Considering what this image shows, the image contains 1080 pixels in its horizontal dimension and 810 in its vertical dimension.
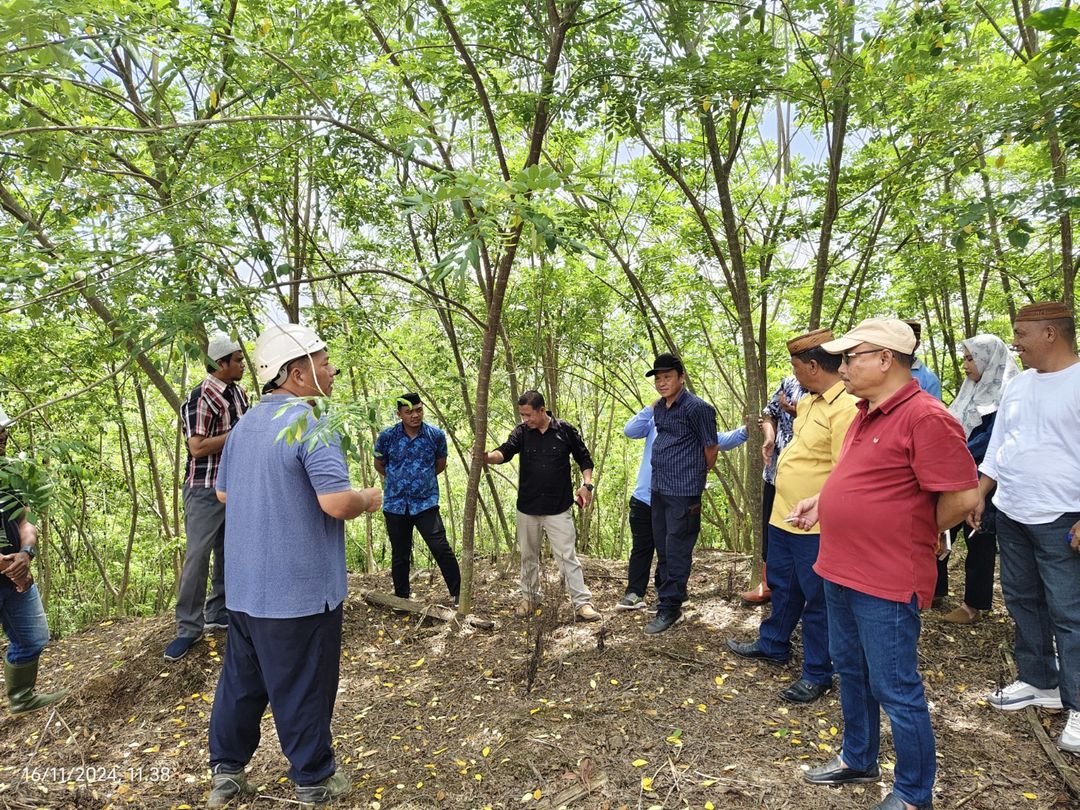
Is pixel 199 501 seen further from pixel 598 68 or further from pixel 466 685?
pixel 598 68

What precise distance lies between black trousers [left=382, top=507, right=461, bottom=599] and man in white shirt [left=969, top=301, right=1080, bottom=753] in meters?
3.12

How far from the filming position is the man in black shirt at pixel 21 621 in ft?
9.55

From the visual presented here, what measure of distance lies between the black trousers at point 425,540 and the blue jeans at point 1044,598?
10.4 feet

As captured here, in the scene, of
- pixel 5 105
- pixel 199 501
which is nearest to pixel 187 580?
pixel 199 501

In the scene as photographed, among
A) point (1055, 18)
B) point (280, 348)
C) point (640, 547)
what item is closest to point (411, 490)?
point (640, 547)

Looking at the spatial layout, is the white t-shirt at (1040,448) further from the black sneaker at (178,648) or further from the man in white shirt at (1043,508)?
the black sneaker at (178,648)

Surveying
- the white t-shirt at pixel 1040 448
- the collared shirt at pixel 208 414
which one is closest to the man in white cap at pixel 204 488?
the collared shirt at pixel 208 414

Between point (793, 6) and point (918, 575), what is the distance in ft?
9.91

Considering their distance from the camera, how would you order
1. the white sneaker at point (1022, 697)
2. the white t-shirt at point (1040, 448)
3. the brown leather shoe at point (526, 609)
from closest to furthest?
the white t-shirt at point (1040, 448) → the white sneaker at point (1022, 697) → the brown leather shoe at point (526, 609)

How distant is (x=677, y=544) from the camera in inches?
143

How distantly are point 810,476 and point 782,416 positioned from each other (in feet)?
2.73

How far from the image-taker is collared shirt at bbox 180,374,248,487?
128 inches

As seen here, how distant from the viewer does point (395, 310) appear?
5348 millimetres

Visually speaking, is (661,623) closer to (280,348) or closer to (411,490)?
(411,490)
